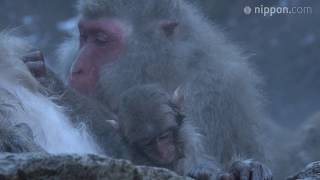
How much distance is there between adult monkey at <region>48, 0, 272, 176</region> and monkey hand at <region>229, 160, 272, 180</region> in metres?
2.51

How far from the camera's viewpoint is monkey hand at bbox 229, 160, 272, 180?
347 cm

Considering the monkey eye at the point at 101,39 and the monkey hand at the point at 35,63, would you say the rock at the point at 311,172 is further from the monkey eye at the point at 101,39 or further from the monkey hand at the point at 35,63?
the monkey eye at the point at 101,39

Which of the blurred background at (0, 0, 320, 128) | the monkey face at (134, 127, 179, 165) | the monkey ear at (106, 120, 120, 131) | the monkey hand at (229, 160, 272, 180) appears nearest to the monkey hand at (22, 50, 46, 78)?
the monkey ear at (106, 120, 120, 131)

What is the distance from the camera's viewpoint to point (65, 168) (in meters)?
2.46

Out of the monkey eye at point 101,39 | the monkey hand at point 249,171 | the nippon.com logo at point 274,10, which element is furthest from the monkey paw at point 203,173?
the nippon.com logo at point 274,10

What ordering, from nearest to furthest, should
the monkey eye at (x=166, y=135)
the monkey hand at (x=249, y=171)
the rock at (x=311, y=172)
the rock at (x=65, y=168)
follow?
the rock at (x=65, y=168) → the rock at (x=311, y=172) → the monkey hand at (x=249, y=171) → the monkey eye at (x=166, y=135)

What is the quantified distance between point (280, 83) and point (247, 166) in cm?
640

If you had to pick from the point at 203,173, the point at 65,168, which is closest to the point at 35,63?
the point at 203,173

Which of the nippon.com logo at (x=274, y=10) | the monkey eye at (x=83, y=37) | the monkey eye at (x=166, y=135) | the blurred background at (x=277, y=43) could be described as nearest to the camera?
the monkey eye at (x=166, y=135)

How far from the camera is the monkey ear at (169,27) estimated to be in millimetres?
6770

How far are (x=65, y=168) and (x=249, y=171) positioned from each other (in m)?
1.19

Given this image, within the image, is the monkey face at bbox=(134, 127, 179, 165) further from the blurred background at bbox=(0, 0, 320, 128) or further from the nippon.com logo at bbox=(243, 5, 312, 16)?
the blurred background at bbox=(0, 0, 320, 128)

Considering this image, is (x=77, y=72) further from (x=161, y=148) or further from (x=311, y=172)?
(x=311, y=172)

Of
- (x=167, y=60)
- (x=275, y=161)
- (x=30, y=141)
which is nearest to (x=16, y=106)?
(x=30, y=141)
